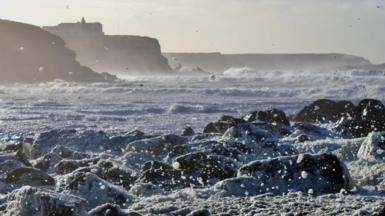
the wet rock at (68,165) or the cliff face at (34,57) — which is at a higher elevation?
the cliff face at (34,57)

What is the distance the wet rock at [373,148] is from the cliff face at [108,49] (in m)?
104

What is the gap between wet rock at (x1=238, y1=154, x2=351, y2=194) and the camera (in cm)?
643

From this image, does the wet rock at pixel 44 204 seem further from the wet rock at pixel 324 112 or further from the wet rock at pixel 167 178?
the wet rock at pixel 324 112

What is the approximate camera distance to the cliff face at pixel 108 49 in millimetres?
114750

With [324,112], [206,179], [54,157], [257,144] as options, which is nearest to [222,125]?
[257,144]

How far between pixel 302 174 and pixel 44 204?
2459 mm

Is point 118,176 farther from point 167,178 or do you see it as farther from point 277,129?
point 277,129

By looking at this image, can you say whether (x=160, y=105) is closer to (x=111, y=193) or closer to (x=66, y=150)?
(x=66, y=150)

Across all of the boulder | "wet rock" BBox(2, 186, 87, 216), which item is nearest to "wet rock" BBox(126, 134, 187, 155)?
the boulder

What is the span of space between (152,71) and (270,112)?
9385 centimetres

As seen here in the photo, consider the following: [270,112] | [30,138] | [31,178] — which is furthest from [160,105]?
[31,178]

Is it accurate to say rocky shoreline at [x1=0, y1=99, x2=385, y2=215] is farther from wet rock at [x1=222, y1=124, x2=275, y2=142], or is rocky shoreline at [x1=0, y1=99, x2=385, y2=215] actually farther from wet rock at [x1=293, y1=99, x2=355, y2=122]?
wet rock at [x1=293, y1=99, x2=355, y2=122]

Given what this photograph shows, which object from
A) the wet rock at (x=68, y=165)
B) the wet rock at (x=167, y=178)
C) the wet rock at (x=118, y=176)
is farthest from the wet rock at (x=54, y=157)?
the wet rock at (x=167, y=178)

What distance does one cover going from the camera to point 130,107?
25.4 metres
